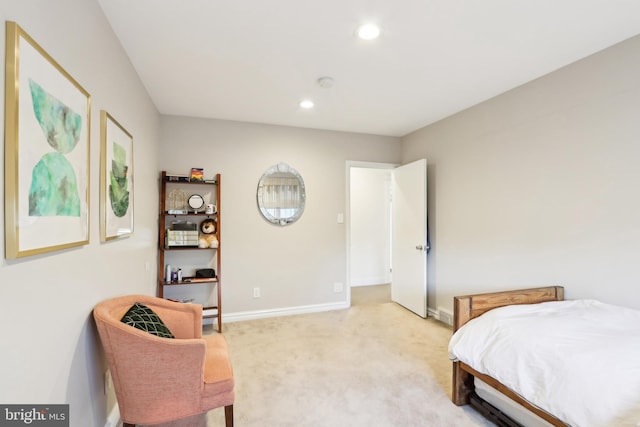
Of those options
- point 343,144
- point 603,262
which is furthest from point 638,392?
point 343,144

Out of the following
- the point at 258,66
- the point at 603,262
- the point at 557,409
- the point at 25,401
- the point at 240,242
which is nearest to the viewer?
the point at 25,401

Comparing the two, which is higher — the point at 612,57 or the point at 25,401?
the point at 612,57

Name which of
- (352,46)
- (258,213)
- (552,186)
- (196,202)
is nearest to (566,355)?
(552,186)

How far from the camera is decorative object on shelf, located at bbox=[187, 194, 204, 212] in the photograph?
3.33 metres

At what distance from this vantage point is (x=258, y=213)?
12.1ft

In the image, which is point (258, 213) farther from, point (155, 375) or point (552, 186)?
point (552, 186)

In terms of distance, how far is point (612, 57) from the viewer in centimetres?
203

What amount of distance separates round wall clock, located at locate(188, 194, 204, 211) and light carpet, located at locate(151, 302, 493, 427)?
54.4 inches

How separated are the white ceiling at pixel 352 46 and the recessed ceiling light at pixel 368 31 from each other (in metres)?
0.05

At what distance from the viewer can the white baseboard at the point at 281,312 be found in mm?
3572

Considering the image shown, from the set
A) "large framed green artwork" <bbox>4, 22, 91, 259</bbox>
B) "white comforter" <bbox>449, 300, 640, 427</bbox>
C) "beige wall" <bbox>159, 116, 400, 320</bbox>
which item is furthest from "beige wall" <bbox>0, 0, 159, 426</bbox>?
"white comforter" <bbox>449, 300, 640, 427</bbox>

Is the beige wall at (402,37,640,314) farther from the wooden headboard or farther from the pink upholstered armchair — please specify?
the pink upholstered armchair

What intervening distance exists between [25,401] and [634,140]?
3.29m

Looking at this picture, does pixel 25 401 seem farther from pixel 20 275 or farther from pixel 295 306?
pixel 295 306
